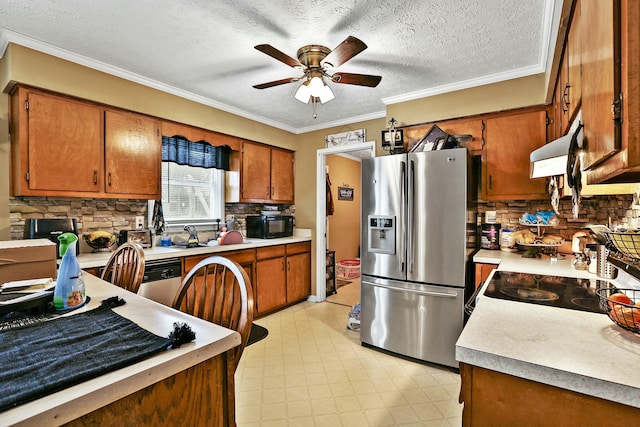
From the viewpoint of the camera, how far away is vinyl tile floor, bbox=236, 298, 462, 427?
191cm

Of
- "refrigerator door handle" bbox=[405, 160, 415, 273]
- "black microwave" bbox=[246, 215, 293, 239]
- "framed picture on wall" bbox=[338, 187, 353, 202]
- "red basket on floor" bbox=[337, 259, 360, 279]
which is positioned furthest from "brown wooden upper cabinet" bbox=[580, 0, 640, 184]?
"framed picture on wall" bbox=[338, 187, 353, 202]

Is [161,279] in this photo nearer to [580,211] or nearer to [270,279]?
[270,279]

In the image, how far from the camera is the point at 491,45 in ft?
7.34

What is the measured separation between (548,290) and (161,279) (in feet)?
8.73

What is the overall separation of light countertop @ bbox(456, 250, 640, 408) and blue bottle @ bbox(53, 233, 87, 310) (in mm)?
1363

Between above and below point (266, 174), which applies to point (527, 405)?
below

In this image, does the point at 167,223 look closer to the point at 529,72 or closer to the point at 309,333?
the point at 309,333

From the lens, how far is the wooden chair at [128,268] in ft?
5.20

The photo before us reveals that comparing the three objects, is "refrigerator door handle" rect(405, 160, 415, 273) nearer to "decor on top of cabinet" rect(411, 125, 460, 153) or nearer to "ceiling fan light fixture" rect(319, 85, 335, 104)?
"decor on top of cabinet" rect(411, 125, 460, 153)

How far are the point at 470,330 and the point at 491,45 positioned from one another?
2.12m

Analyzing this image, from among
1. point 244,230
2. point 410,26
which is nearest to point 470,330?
point 410,26

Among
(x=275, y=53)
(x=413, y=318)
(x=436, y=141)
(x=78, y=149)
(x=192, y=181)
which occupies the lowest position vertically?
(x=413, y=318)

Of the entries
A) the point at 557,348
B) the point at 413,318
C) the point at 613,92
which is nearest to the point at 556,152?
the point at 613,92

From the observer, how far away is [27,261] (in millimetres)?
1400
